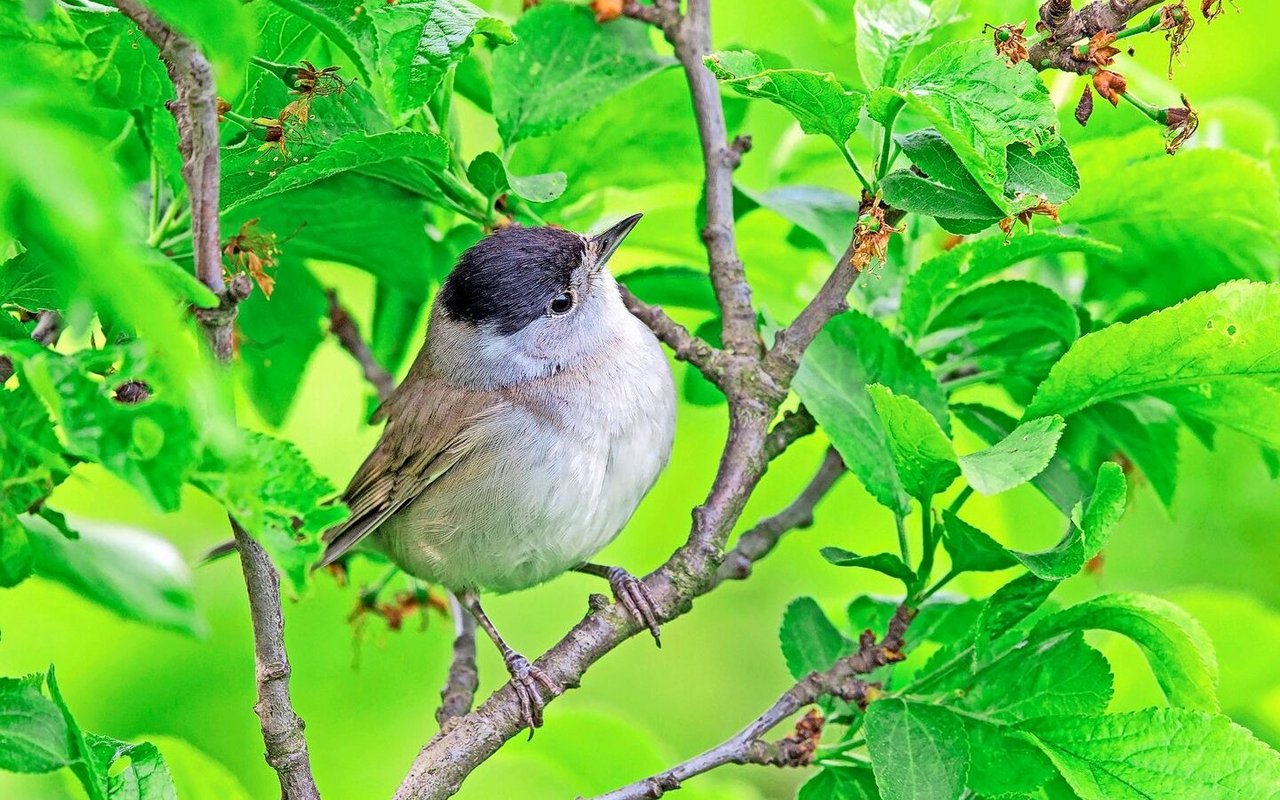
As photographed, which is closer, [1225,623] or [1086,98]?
[1086,98]

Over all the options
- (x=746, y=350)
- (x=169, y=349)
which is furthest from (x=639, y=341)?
(x=169, y=349)

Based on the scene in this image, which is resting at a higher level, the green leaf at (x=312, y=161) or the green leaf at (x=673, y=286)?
the green leaf at (x=312, y=161)

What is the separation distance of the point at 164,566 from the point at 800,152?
68.7 inches

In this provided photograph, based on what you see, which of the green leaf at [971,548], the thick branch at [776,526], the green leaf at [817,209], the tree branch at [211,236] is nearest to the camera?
the tree branch at [211,236]

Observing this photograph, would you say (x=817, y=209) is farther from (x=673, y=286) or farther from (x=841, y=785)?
(x=841, y=785)

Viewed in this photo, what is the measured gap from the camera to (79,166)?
0.96 metres

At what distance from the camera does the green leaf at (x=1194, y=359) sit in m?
1.98

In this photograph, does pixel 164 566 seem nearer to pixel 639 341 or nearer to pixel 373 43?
pixel 373 43

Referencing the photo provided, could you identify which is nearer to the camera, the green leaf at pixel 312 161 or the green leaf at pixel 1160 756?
the green leaf at pixel 1160 756

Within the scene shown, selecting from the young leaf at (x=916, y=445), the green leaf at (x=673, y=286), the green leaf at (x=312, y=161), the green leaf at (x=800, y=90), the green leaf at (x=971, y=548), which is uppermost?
the green leaf at (x=800, y=90)

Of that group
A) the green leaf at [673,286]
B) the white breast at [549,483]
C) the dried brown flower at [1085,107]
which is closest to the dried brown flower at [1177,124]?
the dried brown flower at [1085,107]

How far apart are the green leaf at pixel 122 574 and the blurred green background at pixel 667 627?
0.35m

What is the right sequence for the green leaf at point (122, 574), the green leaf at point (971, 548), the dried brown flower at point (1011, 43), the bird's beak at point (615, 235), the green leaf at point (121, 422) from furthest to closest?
the bird's beak at point (615, 235)
the green leaf at point (122, 574)
the green leaf at point (971, 548)
the dried brown flower at point (1011, 43)
the green leaf at point (121, 422)

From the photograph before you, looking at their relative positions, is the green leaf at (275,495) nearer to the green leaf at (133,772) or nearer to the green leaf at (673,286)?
the green leaf at (133,772)
